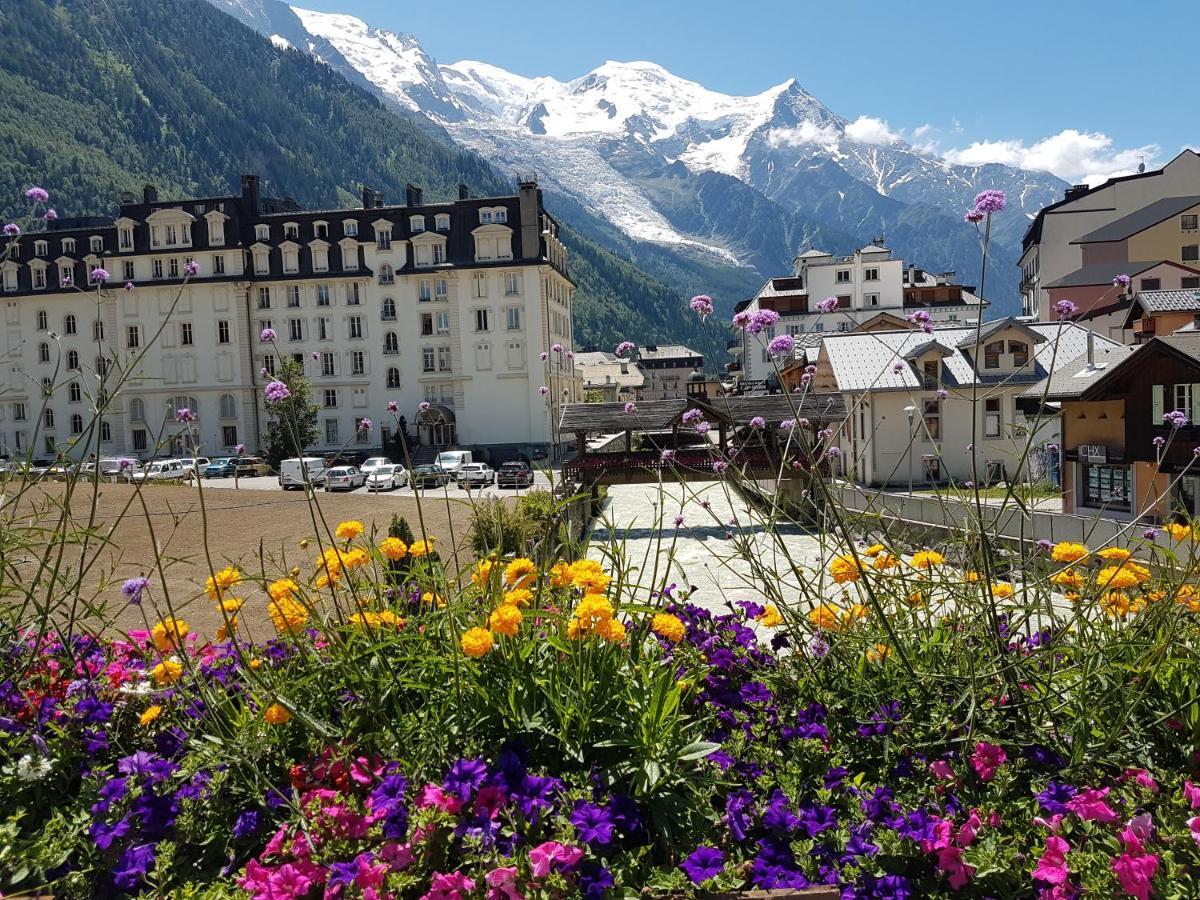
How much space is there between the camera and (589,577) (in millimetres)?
3457

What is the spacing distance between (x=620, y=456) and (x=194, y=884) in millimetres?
29895

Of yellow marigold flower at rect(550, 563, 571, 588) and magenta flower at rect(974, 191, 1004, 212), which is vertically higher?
magenta flower at rect(974, 191, 1004, 212)

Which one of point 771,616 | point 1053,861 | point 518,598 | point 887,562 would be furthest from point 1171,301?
point 518,598

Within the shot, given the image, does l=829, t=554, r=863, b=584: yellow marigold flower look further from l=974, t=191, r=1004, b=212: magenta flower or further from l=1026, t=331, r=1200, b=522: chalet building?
l=1026, t=331, r=1200, b=522: chalet building

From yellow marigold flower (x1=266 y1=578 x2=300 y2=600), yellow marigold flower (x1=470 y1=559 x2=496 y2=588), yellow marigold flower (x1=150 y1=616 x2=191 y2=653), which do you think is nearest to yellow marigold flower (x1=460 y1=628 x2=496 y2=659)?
yellow marigold flower (x1=470 y1=559 x2=496 y2=588)

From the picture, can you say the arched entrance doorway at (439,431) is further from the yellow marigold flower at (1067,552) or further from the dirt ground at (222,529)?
the yellow marigold flower at (1067,552)

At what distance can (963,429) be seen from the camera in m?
41.7

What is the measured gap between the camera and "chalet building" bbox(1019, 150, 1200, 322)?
62.6 metres

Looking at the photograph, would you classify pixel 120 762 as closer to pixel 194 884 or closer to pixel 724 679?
pixel 194 884

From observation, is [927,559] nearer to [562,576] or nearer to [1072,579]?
[1072,579]

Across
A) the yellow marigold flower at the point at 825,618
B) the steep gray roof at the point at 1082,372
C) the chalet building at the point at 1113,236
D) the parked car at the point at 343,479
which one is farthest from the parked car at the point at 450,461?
the chalet building at the point at 1113,236

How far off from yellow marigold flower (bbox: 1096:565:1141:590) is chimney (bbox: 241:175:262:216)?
69020mm

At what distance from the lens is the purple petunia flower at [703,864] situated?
278 cm

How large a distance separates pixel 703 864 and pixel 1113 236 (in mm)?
73395
